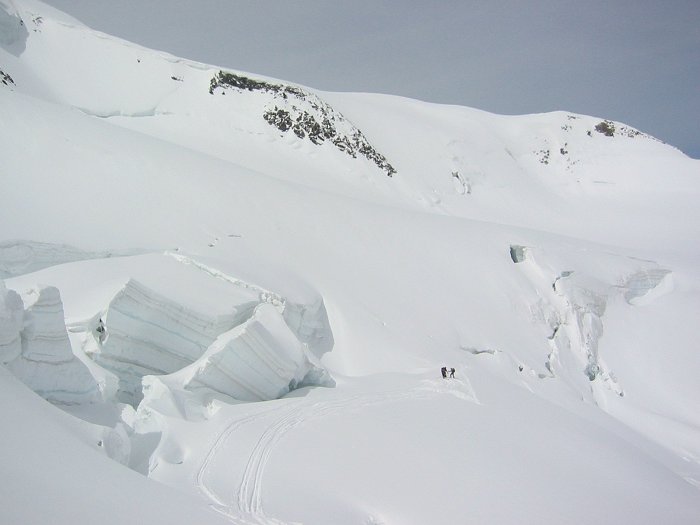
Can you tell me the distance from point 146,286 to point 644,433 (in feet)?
43.7

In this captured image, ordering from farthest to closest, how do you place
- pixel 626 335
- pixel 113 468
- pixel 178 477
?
1. pixel 626 335
2. pixel 178 477
3. pixel 113 468

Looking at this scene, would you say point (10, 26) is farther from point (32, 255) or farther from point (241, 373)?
point (241, 373)

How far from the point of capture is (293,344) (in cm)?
967

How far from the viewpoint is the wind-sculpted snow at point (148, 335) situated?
8438 millimetres

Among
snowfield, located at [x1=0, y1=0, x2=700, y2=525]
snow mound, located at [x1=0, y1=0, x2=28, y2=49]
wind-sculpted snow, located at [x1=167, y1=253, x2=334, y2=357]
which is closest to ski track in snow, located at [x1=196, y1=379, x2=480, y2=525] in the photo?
snowfield, located at [x1=0, y1=0, x2=700, y2=525]

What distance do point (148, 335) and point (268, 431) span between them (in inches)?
123

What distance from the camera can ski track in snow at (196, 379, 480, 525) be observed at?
5.54 meters

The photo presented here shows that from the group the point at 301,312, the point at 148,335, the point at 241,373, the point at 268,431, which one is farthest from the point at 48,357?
the point at 301,312

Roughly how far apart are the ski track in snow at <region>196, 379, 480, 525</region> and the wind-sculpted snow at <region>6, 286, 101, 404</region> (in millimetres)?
2174

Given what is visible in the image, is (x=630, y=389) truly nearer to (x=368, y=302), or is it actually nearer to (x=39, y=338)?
(x=368, y=302)

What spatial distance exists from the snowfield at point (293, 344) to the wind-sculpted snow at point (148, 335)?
0.14 feet

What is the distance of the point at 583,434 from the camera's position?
831 centimetres

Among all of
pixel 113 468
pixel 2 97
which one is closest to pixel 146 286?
pixel 113 468

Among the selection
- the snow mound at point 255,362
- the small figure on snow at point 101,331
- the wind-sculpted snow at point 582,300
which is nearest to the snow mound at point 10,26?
the small figure on snow at point 101,331
